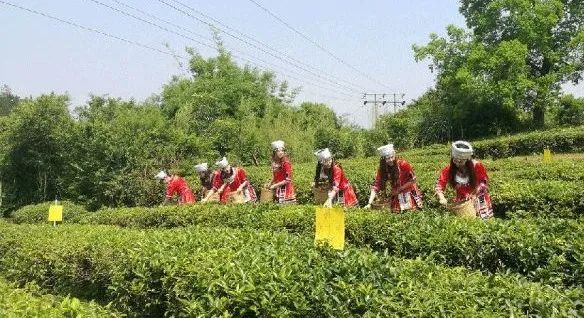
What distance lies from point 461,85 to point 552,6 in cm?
655

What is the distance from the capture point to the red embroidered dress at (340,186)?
8383mm

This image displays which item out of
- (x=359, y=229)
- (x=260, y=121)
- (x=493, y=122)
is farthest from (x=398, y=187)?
(x=493, y=122)

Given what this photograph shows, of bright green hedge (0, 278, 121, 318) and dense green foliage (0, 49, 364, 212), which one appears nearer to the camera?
bright green hedge (0, 278, 121, 318)

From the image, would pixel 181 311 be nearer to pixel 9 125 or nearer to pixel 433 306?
pixel 433 306

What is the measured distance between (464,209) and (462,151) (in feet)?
2.29

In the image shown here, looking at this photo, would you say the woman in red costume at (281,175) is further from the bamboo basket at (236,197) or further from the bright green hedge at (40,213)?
the bright green hedge at (40,213)

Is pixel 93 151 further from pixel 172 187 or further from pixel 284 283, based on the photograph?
pixel 284 283

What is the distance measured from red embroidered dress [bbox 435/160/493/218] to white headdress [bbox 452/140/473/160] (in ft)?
0.88

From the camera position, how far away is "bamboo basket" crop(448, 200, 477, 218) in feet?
21.8

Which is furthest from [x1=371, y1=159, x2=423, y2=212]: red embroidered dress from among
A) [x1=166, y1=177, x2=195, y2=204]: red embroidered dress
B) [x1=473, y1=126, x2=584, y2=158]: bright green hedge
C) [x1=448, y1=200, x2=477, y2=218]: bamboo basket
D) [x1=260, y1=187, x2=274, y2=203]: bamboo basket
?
[x1=473, y1=126, x2=584, y2=158]: bright green hedge

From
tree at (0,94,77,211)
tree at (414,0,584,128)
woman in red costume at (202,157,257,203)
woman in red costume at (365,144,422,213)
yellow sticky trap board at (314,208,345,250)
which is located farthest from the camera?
tree at (414,0,584,128)

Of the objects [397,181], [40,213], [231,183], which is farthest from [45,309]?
[40,213]

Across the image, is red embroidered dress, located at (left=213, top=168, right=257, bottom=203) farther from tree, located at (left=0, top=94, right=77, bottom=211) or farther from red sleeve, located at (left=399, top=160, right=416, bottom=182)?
tree, located at (left=0, top=94, right=77, bottom=211)

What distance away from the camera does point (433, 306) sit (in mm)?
3348
